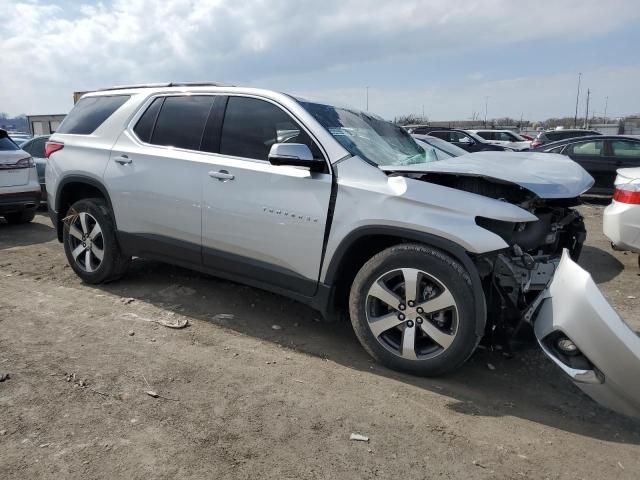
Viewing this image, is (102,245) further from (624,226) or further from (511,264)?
(624,226)

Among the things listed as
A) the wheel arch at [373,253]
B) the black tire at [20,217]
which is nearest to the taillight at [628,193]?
the wheel arch at [373,253]

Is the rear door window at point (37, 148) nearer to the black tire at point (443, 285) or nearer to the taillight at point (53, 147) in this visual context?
the taillight at point (53, 147)

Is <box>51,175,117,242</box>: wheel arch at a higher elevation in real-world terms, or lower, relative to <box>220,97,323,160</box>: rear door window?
lower

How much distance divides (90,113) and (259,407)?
3.56m

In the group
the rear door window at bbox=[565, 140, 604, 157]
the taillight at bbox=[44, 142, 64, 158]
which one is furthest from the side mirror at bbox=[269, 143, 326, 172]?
the rear door window at bbox=[565, 140, 604, 157]

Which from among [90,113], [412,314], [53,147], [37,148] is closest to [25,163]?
[37,148]

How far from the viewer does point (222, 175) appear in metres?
3.85

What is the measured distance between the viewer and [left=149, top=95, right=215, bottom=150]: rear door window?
4.14 m

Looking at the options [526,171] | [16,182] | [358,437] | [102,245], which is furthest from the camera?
[16,182]

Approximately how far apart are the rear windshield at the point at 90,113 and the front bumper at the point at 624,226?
5.16 m

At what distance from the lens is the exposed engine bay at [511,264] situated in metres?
3.17

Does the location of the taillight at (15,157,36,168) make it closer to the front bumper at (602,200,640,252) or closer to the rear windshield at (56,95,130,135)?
the rear windshield at (56,95,130,135)

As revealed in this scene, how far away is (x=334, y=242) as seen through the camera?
11.2 feet

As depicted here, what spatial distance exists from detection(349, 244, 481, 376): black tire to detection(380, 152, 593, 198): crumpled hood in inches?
21.8
